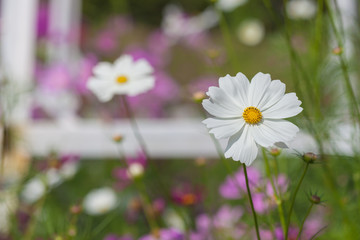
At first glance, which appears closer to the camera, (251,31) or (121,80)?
(121,80)

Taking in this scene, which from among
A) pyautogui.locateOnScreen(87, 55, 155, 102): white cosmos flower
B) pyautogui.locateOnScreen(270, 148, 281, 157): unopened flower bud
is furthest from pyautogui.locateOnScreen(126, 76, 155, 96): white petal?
pyautogui.locateOnScreen(270, 148, 281, 157): unopened flower bud

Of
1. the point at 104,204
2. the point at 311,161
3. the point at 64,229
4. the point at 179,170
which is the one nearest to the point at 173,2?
the point at 179,170

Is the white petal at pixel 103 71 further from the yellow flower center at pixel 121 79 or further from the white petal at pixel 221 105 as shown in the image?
the white petal at pixel 221 105

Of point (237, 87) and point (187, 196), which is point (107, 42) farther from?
point (237, 87)

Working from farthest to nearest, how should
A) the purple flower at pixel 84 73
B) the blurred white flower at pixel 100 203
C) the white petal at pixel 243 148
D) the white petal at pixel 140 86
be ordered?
the purple flower at pixel 84 73, the blurred white flower at pixel 100 203, the white petal at pixel 140 86, the white petal at pixel 243 148

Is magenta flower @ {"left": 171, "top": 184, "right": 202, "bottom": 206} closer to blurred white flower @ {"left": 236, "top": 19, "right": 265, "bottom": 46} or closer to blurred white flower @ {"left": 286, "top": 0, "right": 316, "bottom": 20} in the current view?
blurred white flower @ {"left": 286, "top": 0, "right": 316, "bottom": 20}

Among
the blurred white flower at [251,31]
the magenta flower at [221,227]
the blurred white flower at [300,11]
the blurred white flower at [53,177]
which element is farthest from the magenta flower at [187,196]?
the blurred white flower at [251,31]

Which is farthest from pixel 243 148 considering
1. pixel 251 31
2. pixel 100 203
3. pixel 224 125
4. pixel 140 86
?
pixel 251 31
